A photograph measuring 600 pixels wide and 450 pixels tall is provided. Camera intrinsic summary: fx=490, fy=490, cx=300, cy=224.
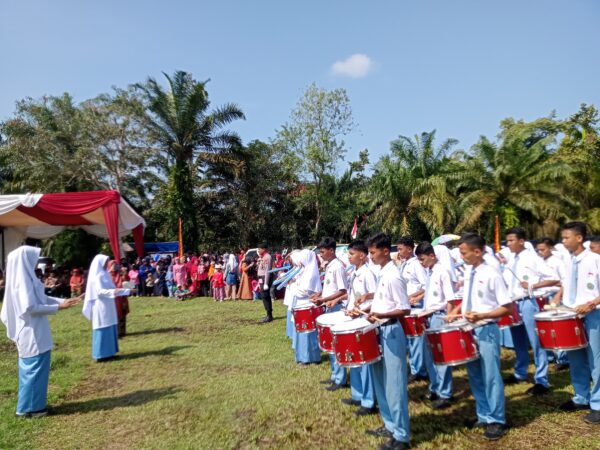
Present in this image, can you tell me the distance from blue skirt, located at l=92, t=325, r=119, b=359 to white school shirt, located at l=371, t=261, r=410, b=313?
6.05m

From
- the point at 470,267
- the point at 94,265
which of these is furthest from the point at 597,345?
the point at 94,265

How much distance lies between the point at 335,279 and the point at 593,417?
3.28 m

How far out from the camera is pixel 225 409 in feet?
19.2

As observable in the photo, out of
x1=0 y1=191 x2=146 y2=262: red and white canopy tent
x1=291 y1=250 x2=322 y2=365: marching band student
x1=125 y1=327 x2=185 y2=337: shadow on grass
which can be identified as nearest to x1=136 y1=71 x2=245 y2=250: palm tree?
x1=0 y1=191 x2=146 y2=262: red and white canopy tent

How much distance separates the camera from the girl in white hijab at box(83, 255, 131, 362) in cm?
864

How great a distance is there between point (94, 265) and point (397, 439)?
20.7 ft

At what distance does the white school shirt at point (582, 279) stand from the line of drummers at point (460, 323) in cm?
1

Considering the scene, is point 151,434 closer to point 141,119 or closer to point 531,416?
point 531,416

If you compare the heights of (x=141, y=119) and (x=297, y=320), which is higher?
(x=141, y=119)

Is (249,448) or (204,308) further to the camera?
(204,308)

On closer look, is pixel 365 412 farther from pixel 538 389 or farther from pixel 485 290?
pixel 538 389

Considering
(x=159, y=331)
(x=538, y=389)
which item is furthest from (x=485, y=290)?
(x=159, y=331)

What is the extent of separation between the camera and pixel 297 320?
685 centimetres

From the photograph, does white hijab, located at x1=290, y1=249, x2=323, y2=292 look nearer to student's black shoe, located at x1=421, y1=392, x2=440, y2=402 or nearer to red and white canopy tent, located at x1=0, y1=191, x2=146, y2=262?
student's black shoe, located at x1=421, y1=392, x2=440, y2=402
